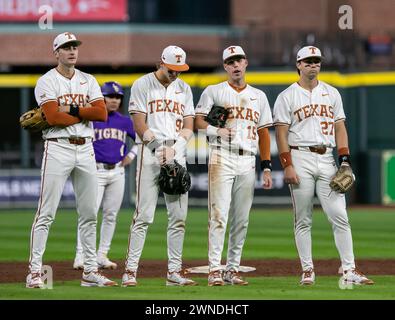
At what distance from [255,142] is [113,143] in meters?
2.95

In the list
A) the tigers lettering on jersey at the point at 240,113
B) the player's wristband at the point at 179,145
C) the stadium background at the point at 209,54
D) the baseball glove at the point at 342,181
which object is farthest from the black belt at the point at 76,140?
the stadium background at the point at 209,54

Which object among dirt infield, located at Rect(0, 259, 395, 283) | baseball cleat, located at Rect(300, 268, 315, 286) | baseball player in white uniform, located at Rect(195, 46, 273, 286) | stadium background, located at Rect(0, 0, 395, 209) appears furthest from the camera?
stadium background, located at Rect(0, 0, 395, 209)

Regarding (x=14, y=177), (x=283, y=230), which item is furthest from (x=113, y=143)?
(x=14, y=177)

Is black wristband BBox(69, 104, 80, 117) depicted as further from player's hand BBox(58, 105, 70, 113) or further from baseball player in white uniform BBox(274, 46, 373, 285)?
baseball player in white uniform BBox(274, 46, 373, 285)

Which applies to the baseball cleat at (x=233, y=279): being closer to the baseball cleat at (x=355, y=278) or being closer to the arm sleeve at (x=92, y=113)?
the baseball cleat at (x=355, y=278)

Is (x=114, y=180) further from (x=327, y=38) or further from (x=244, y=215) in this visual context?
(x=327, y=38)

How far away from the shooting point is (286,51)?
2972 cm

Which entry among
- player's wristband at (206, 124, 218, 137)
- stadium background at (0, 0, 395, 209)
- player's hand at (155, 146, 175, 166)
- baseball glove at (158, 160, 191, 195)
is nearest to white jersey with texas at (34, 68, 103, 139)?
player's hand at (155, 146, 175, 166)

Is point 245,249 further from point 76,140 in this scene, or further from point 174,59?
point 76,140

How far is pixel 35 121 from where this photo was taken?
10.8 metres

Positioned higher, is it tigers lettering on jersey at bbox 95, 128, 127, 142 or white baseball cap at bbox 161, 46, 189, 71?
white baseball cap at bbox 161, 46, 189, 71

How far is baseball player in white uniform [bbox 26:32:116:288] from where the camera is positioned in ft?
34.8

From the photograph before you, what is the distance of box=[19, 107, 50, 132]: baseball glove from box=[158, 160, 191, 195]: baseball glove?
117 cm

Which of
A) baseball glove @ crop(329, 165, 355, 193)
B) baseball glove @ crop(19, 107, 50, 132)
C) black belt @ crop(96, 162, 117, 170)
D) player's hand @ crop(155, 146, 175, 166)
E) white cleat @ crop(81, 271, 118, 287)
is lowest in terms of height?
white cleat @ crop(81, 271, 118, 287)
